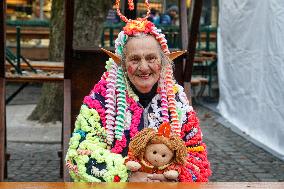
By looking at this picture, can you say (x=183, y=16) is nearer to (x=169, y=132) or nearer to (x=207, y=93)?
(x=169, y=132)

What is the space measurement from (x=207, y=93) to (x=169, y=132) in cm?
1148

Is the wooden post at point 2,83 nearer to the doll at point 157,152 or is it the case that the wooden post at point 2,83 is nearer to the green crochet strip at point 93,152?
the green crochet strip at point 93,152

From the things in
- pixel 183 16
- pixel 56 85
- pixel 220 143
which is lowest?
pixel 220 143

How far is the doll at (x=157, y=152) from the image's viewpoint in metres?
2.89

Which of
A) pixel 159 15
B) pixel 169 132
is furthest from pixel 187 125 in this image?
pixel 159 15

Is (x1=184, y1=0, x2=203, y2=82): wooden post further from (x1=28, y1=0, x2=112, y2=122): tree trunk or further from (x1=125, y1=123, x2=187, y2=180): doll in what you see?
(x1=28, y1=0, x2=112, y2=122): tree trunk

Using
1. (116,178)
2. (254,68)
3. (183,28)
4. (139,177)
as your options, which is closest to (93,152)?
(116,178)

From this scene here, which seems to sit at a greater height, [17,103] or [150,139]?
[150,139]

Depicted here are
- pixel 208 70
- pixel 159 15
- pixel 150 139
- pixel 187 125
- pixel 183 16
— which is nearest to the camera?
pixel 150 139

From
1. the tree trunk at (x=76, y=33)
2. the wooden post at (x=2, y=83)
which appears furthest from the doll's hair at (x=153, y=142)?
the tree trunk at (x=76, y=33)

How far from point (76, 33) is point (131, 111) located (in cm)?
588

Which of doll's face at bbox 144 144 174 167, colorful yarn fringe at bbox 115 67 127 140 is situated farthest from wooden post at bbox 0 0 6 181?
doll's face at bbox 144 144 174 167

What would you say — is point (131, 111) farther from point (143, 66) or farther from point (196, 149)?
point (196, 149)

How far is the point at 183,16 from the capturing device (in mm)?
5238
